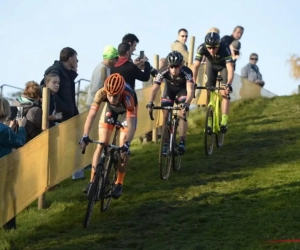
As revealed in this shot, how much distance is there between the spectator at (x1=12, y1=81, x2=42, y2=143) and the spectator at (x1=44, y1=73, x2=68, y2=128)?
20cm

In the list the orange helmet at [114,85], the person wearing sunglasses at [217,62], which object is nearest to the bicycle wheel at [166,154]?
the person wearing sunglasses at [217,62]

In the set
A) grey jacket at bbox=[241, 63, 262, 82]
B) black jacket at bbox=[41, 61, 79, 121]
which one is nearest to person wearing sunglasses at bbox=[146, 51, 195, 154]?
black jacket at bbox=[41, 61, 79, 121]

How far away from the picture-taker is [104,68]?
1475 cm

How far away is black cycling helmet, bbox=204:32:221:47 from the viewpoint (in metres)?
16.3

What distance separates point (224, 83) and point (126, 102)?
556 cm

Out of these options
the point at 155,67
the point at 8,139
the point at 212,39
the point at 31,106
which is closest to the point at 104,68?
the point at 31,106

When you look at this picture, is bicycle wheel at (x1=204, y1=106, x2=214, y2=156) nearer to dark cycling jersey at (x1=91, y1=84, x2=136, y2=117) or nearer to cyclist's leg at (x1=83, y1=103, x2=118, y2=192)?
cyclist's leg at (x1=83, y1=103, x2=118, y2=192)

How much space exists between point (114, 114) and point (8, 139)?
2.12 metres

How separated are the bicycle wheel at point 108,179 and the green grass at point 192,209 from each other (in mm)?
160

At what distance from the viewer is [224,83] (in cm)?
1714

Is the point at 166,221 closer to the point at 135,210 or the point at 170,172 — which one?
the point at 135,210

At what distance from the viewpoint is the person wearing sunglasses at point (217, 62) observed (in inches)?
647

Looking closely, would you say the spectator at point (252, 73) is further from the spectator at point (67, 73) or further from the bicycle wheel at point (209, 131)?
the spectator at point (67, 73)

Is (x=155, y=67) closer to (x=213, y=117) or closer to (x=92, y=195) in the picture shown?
(x=213, y=117)
